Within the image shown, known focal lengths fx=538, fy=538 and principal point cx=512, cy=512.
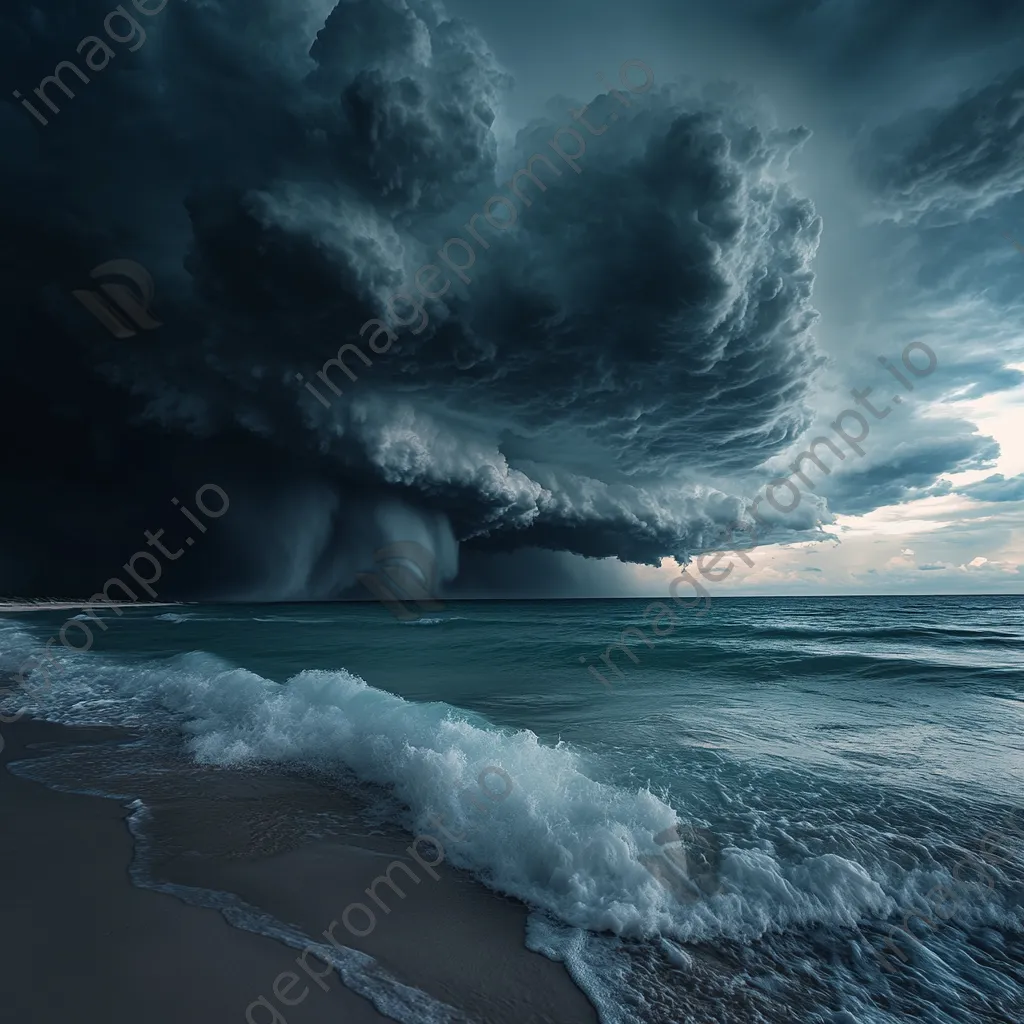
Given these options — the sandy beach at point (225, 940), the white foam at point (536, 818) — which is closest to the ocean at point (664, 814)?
the white foam at point (536, 818)

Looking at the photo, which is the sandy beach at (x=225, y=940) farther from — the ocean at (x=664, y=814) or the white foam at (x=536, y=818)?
the white foam at (x=536, y=818)

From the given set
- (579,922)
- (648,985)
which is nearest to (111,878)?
(579,922)

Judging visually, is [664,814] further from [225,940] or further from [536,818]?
[225,940]

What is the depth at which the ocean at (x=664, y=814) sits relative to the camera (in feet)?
12.2

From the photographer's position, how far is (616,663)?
2094 centimetres

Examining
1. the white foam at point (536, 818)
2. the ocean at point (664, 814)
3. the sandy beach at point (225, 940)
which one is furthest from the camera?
the white foam at point (536, 818)

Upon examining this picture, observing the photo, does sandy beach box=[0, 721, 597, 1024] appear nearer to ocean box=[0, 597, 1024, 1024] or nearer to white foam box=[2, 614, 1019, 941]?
ocean box=[0, 597, 1024, 1024]

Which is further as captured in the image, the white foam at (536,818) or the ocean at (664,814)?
the white foam at (536,818)

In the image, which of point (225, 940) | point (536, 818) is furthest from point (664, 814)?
point (225, 940)

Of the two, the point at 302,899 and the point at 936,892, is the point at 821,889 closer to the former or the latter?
the point at 936,892

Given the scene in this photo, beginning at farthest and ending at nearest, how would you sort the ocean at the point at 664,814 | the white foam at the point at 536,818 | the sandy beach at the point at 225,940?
the white foam at the point at 536,818, the ocean at the point at 664,814, the sandy beach at the point at 225,940

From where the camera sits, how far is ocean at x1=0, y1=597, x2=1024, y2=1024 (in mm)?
3717

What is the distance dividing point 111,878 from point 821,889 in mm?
5890

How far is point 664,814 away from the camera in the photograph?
552 cm
